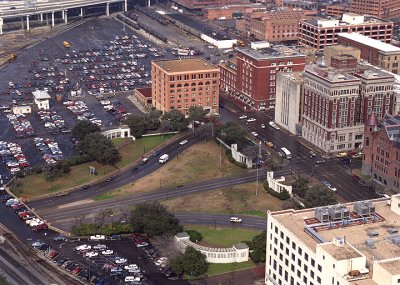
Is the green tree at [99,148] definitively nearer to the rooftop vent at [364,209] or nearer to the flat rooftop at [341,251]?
the rooftop vent at [364,209]

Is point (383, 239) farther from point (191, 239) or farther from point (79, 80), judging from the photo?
point (79, 80)

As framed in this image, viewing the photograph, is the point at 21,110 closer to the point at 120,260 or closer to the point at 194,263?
the point at 120,260

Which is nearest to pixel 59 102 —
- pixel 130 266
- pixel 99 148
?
pixel 99 148

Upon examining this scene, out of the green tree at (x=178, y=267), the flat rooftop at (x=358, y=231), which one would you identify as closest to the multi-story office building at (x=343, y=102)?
the flat rooftop at (x=358, y=231)

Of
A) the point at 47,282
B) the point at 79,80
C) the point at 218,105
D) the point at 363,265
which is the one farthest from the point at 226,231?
the point at 79,80

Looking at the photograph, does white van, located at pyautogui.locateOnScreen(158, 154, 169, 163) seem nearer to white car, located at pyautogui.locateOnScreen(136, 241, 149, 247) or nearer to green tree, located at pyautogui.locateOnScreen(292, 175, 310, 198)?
green tree, located at pyautogui.locateOnScreen(292, 175, 310, 198)

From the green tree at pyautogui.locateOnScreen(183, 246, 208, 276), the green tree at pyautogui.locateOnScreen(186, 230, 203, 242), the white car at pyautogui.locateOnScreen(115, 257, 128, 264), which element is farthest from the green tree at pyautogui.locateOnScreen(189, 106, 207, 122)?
the green tree at pyautogui.locateOnScreen(183, 246, 208, 276)
